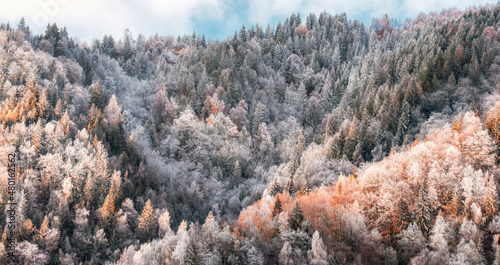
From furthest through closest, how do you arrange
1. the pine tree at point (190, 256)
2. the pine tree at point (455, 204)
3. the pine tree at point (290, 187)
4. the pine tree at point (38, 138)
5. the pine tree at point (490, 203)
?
the pine tree at point (38, 138) → the pine tree at point (290, 187) → the pine tree at point (455, 204) → the pine tree at point (490, 203) → the pine tree at point (190, 256)

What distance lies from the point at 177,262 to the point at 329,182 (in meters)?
49.1

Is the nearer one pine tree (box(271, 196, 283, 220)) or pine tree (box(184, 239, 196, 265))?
pine tree (box(184, 239, 196, 265))

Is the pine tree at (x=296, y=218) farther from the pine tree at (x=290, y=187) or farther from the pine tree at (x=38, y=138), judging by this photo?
the pine tree at (x=38, y=138)

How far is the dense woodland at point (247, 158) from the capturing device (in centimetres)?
7388

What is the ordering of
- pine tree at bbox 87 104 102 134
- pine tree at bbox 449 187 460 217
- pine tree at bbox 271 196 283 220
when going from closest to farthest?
pine tree at bbox 449 187 460 217 < pine tree at bbox 271 196 283 220 < pine tree at bbox 87 104 102 134

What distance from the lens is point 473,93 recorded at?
392 ft

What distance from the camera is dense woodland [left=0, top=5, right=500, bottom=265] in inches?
2908

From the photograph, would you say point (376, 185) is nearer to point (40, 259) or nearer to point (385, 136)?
point (385, 136)

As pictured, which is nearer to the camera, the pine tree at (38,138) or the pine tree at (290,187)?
the pine tree at (290,187)

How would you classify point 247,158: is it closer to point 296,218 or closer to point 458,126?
point 296,218

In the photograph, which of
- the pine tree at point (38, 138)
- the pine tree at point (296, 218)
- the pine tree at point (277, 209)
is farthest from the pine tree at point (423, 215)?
the pine tree at point (38, 138)

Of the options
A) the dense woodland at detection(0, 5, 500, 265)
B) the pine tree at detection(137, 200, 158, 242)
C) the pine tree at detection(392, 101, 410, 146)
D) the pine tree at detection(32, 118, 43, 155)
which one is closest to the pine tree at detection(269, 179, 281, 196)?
the dense woodland at detection(0, 5, 500, 265)

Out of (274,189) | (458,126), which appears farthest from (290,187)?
(458,126)

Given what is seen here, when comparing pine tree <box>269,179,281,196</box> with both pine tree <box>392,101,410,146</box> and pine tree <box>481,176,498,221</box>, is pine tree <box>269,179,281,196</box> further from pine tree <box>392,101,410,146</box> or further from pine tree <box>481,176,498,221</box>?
pine tree <box>481,176,498,221</box>
